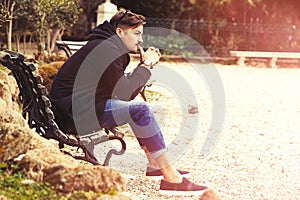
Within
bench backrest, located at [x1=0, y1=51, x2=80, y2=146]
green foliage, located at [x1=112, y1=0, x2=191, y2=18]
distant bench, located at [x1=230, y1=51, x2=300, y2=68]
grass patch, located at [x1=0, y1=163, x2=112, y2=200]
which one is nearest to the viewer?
grass patch, located at [x1=0, y1=163, x2=112, y2=200]

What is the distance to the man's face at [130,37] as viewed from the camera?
5.70 meters

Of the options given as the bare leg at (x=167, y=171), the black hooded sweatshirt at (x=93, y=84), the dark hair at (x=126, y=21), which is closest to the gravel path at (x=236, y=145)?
the bare leg at (x=167, y=171)

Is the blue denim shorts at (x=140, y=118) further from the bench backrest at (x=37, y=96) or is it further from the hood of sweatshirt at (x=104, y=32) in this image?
the hood of sweatshirt at (x=104, y=32)

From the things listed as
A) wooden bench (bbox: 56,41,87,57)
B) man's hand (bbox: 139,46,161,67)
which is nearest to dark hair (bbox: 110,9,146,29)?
man's hand (bbox: 139,46,161,67)

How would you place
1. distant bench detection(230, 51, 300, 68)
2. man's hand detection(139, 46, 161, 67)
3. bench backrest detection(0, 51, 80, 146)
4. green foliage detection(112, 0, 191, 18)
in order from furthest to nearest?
→ 1. green foliage detection(112, 0, 191, 18)
2. distant bench detection(230, 51, 300, 68)
3. man's hand detection(139, 46, 161, 67)
4. bench backrest detection(0, 51, 80, 146)

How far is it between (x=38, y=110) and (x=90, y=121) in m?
0.41

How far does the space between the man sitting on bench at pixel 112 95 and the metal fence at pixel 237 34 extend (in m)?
21.8

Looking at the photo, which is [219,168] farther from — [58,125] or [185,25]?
[185,25]

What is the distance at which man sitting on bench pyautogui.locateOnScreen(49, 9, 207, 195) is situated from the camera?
5457 mm

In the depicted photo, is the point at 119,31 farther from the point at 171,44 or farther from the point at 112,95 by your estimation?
the point at 171,44

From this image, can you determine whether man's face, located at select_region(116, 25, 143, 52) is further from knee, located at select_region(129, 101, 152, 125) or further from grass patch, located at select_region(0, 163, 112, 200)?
grass patch, located at select_region(0, 163, 112, 200)

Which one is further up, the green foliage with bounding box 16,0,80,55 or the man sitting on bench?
the man sitting on bench

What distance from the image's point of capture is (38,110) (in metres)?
5.49

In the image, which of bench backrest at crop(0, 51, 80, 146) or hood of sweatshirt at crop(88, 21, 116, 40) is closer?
bench backrest at crop(0, 51, 80, 146)
